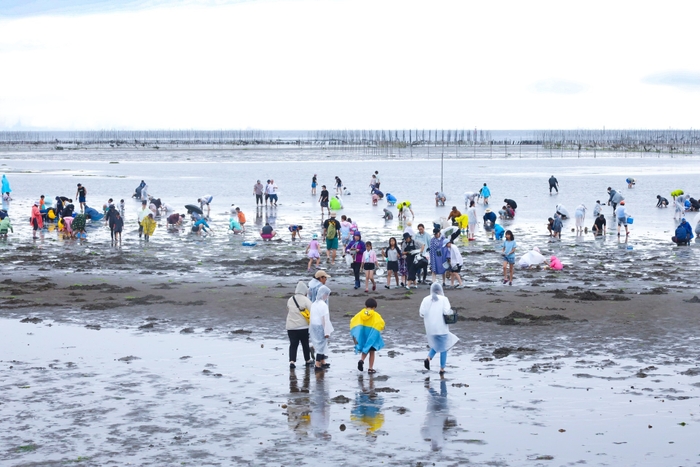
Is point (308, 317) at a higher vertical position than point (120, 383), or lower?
higher

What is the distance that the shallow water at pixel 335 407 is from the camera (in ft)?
32.8

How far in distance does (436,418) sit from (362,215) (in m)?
29.8

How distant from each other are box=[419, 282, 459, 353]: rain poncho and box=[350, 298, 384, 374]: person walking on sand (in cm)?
78

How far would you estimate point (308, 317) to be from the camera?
13.9 metres

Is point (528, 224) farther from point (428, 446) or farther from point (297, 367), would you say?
point (428, 446)

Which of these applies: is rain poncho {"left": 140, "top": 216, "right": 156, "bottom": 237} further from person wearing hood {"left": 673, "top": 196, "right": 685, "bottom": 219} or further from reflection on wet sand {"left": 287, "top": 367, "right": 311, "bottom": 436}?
person wearing hood {"left": 673, "top": 196, "right": 685, "bottom": 219}

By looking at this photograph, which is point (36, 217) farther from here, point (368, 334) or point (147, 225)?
point (368, 334)

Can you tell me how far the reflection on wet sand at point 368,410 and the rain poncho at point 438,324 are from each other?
1.30m

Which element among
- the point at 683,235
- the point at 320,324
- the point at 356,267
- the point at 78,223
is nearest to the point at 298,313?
the point at 320,324

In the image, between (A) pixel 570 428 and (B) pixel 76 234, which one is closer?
(A) pixel 570 428

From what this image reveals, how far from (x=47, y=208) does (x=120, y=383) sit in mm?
26462

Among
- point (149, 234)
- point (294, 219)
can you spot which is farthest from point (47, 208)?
point (294, 219)

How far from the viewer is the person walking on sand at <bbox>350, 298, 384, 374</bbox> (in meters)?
13.4

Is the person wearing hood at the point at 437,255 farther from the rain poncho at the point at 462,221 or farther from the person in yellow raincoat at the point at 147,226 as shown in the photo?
the person in yellow raincoat at the point at 147,226
